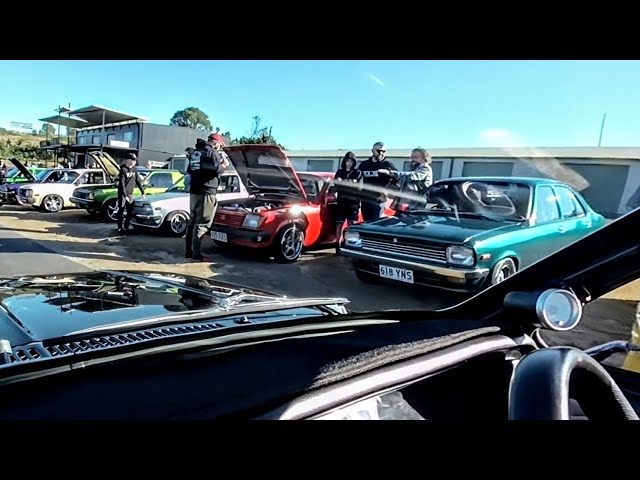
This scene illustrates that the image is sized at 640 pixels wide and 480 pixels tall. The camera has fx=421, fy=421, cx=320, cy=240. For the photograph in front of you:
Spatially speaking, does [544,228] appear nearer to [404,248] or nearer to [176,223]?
[404,248]

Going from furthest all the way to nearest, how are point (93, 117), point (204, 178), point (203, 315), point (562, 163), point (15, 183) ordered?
point (15, 183), point (93, 117), point (204, 178), point (562, 163), point (203, 315)

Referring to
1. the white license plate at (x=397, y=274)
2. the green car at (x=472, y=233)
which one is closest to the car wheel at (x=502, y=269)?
the green car at (x=472, y=233)

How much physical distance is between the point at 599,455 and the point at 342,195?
6091mm

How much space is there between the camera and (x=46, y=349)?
1.15 metres

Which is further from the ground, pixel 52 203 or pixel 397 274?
pixel 397 274

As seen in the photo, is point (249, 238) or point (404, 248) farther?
point (249, 238)

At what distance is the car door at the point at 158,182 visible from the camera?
10.3 m

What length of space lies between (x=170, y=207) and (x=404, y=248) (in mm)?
5529

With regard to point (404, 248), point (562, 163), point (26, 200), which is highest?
point (562, 163)

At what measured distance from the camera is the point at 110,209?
10508 mm

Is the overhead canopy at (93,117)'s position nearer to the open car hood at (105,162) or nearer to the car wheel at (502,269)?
the open car hood at (105,162)

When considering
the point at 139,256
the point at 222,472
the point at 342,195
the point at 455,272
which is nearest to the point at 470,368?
the point at 222,472

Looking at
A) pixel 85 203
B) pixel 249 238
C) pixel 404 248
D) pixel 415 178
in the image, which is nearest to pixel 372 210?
pixel 415 178
